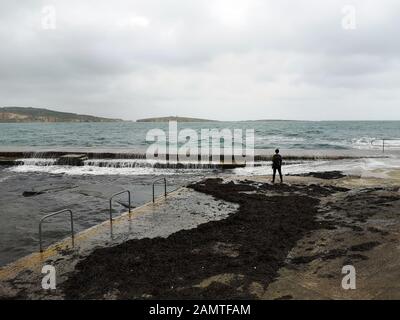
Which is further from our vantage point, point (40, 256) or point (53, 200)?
point (53, 200)

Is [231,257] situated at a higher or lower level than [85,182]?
higher

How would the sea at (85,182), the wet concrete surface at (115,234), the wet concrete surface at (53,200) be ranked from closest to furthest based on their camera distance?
the wet concrete surface at (115,234) → the wet concrete surface at (53,200) → the sea at (85,182)

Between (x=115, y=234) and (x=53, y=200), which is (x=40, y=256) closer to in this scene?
(x=115, y=234)

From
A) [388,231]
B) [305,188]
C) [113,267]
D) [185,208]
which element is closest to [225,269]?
[113,267]

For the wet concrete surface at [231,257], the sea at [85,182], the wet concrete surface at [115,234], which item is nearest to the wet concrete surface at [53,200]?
the sea at [85,182]

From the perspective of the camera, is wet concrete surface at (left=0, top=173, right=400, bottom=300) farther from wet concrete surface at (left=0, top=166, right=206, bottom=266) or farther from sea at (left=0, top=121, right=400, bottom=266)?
sea at (left=0, top=121, right=400, bottom=266)

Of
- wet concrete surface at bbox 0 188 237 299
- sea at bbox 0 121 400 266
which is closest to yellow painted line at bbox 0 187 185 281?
wet concrete surface at bbox 0 188 237 299

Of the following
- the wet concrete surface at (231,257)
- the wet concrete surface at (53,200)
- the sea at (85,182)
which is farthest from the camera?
the sea at (85,182)

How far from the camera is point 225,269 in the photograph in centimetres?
722

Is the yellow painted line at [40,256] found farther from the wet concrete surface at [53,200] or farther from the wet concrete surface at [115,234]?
the wet concrete surface at [53,200]

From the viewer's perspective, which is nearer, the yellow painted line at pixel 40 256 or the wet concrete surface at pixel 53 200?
the yellow painted line at pixel 40 256

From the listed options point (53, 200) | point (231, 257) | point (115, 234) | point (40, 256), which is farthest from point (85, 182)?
point (231, 257)

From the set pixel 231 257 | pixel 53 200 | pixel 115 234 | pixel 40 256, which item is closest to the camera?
pixel 231 257
